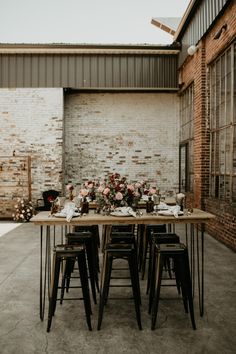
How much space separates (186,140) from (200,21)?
9.86ft

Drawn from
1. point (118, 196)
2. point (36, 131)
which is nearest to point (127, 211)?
point (118, 196)

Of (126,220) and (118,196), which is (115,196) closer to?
(118,196)

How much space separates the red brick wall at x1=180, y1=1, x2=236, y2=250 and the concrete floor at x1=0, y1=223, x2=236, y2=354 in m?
1.97

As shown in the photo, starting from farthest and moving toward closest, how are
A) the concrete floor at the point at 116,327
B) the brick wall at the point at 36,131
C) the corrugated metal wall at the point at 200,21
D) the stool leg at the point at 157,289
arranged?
the brick wall at the point at 36,131
the corrugated metal wall at the point at 200,21
the stool leg at the point at 157,289
the concrete floor at the point at 116,327

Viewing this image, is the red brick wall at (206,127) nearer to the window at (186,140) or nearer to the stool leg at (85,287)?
the window at (186,140)

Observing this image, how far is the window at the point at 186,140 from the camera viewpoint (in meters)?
9.07

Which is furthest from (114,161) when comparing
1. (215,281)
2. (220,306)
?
(220,306)

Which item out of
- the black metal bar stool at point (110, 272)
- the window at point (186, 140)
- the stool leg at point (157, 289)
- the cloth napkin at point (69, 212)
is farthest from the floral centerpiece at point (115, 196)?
the window at point (186, 140)

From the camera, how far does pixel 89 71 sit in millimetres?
9852

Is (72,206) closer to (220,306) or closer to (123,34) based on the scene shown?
(220,306)

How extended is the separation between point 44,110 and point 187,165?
4165mm

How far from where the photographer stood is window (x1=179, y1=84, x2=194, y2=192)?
9.07m

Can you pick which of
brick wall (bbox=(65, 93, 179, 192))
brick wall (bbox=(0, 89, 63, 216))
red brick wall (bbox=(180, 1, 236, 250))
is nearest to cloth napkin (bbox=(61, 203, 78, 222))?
red brick wall (bbox=(180, 1, 236, 250))

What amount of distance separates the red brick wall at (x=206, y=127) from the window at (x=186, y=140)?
633 millimetres
